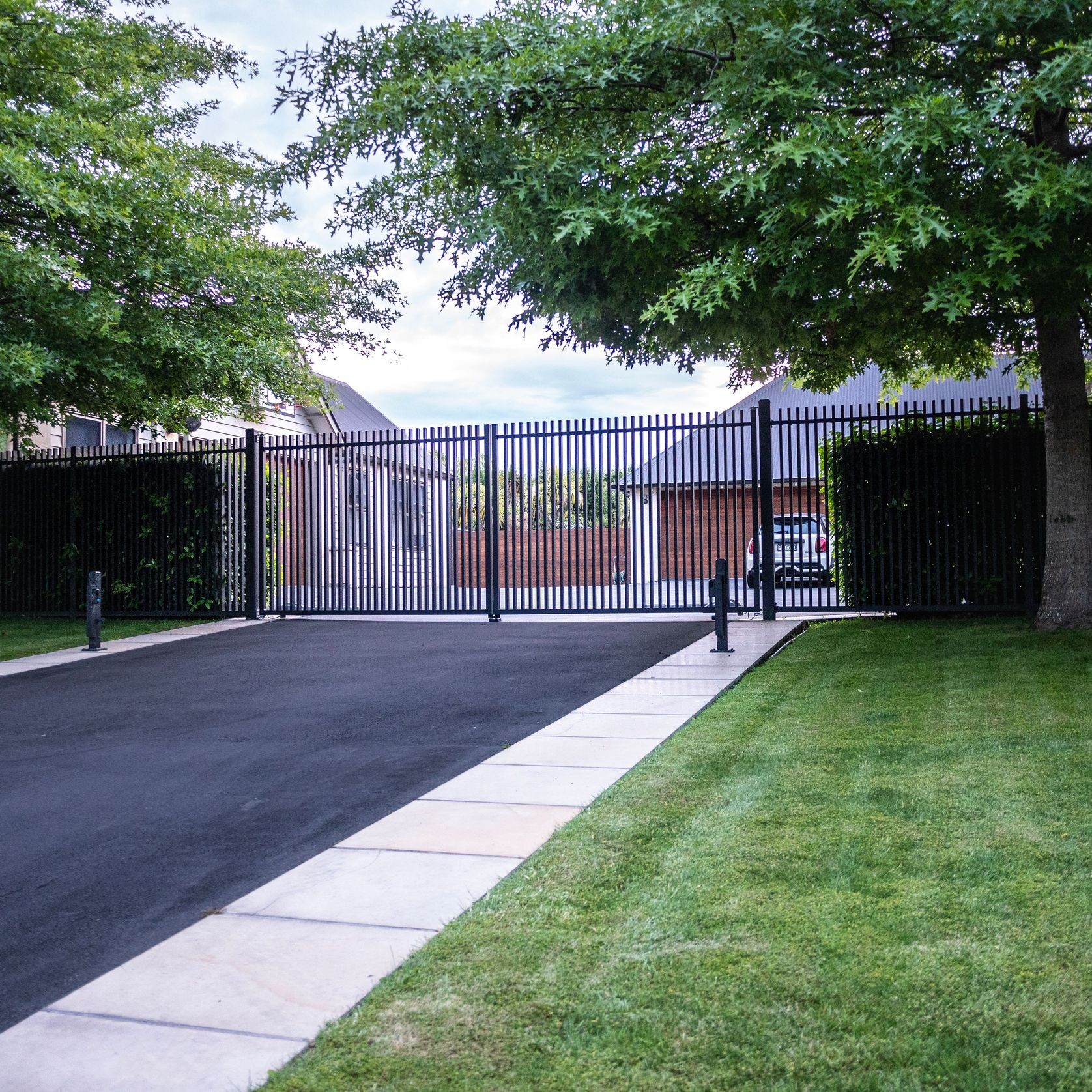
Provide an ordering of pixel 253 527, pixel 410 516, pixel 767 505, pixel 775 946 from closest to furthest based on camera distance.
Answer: pixel 775 946 → pixel 767 505 → pixel 410 516 → pixel 253 527

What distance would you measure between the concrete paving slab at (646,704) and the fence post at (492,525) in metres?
6.70

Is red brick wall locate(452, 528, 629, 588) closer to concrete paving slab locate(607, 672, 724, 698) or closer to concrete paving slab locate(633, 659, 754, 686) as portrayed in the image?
concrete paving slab locate(633, 659, 754, 686)

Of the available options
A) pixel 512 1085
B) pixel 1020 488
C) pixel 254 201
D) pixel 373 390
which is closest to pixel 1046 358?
pixel 1020 488

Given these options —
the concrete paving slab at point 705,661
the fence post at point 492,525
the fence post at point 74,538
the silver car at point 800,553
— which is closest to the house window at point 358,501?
the fence post at point 492,525

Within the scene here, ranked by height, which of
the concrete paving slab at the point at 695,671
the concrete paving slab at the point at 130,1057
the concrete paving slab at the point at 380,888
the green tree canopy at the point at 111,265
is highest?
the green tree canopy at the point at 111,265

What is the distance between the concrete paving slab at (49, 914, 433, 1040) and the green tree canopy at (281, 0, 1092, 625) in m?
5.69

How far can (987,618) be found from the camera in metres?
12.1

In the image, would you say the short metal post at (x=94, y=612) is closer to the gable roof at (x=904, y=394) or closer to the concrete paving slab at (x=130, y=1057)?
the concrete paving slab at (x=130, y=1057)

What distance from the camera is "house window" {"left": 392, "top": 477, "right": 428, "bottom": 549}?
47.5 ft

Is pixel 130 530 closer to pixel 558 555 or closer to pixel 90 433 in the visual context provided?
pixel 90 433

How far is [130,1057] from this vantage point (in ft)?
7.84

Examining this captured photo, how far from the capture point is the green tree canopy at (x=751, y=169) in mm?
7379

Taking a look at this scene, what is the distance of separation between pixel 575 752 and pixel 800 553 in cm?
831

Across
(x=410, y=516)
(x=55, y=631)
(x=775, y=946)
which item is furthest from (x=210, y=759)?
(x=55, y=631)
